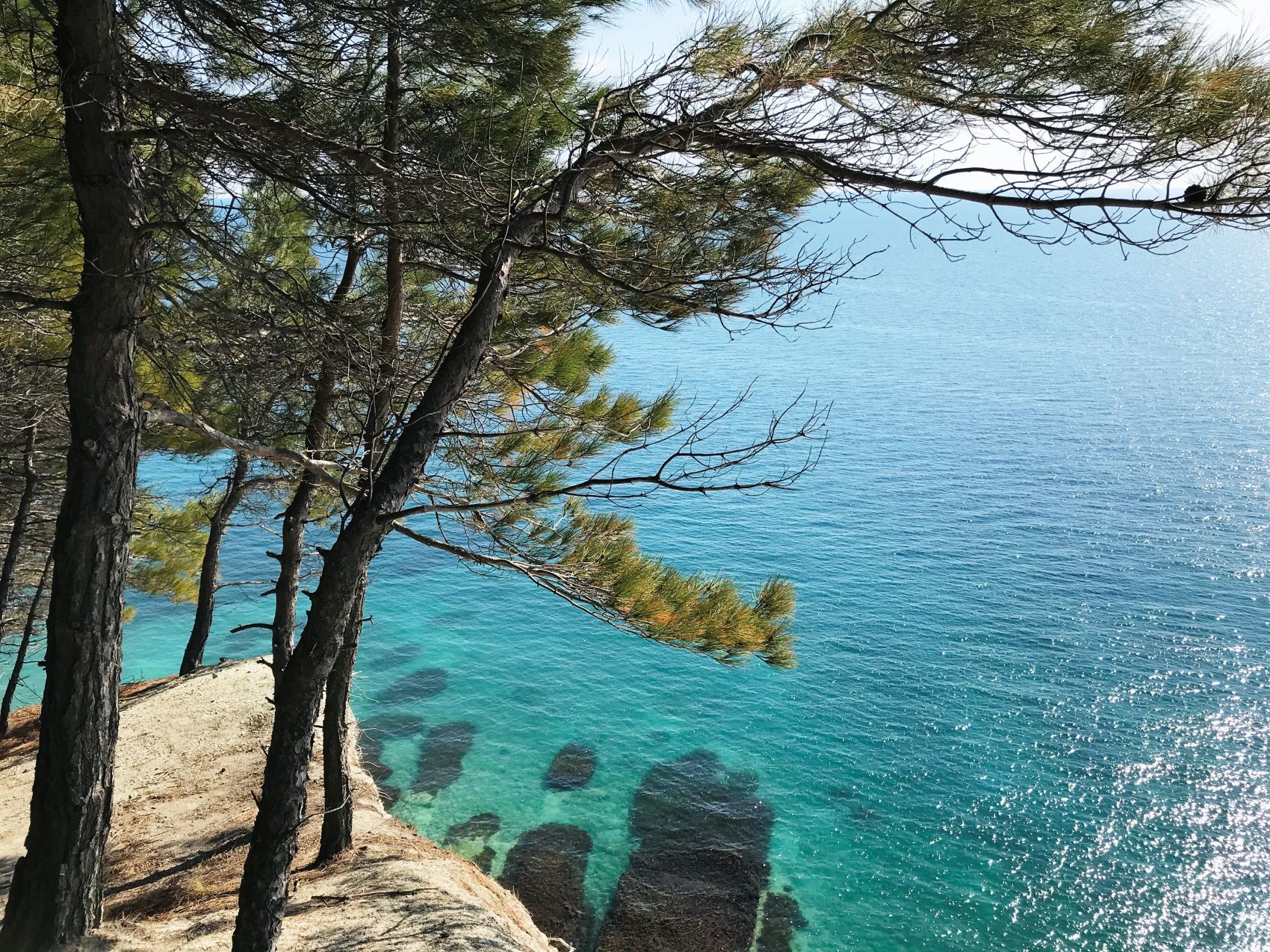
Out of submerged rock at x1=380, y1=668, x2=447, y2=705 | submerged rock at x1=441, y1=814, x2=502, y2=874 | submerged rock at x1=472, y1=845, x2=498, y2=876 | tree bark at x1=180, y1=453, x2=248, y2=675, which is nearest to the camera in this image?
tree bark at x1=180, y1=453, x2=248, y2=675

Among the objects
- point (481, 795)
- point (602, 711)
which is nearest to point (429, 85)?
point (481, 795)

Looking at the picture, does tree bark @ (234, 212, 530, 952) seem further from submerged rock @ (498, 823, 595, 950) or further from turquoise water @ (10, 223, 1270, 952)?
submerged rock @ (498, 823, 595, 950)

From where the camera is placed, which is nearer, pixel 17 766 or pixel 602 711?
pixel 17 766

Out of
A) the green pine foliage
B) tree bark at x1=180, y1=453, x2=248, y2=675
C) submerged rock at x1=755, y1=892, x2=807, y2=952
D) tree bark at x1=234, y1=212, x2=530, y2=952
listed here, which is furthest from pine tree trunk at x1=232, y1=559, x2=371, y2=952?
the green pine foliage

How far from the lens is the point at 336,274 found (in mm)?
8977

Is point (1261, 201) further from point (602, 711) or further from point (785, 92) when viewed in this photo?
point (602, 711)

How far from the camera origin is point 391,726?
49.4 ft

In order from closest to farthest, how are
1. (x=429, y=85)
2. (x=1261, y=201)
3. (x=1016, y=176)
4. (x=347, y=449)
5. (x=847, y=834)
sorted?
1. (x=1261, y=201)
2. (x=1016, y=176)
3. (x=429, y=85)
4. (x=347, y=449)
5. (x=847, y=834)

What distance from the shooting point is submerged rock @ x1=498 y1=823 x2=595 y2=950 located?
33.0 ft

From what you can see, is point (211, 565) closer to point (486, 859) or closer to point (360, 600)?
point (486, 859)

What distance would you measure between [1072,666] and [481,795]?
437 inches

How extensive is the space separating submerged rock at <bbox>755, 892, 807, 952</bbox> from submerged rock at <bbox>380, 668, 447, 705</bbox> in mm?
7851

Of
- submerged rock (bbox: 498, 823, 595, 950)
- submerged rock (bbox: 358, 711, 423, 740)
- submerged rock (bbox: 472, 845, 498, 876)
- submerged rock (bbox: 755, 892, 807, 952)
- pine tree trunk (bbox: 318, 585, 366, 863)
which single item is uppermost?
pine tree trunk (bbox: 318, 585, 366, 863)

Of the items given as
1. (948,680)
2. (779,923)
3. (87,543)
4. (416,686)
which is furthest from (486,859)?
(948,680)
